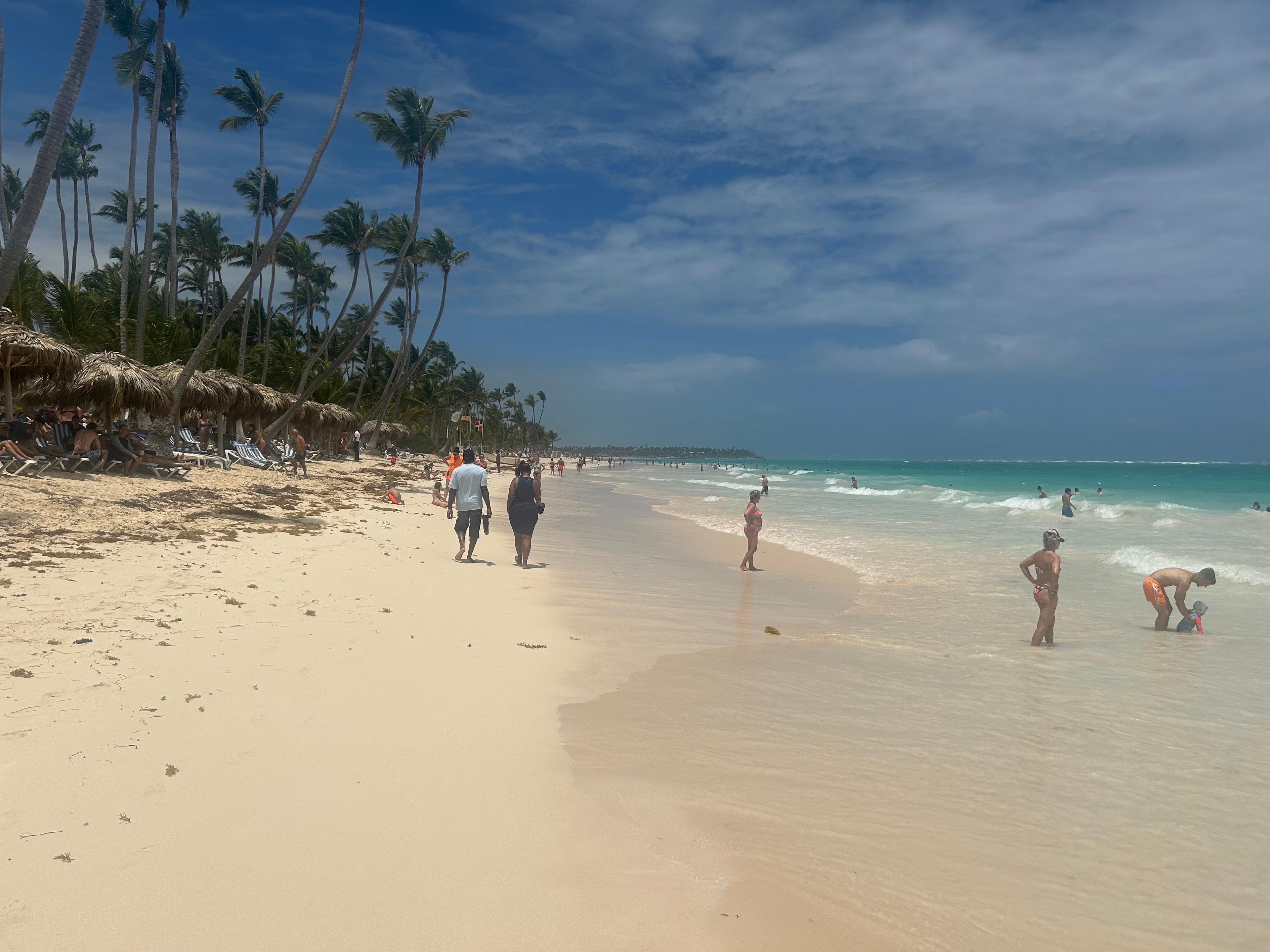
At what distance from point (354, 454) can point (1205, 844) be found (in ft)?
134

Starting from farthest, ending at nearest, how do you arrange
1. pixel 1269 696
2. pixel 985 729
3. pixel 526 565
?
pixel 526 565 < pixel 1269 696 < pixel 985 729

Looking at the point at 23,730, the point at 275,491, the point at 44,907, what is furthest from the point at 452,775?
the point at 275,491

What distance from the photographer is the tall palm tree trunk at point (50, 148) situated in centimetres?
1033

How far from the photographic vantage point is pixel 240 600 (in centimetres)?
682

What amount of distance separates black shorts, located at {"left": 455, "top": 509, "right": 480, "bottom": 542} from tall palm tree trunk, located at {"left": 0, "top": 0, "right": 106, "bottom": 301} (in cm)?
669

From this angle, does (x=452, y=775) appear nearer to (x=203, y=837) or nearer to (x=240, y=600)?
(x=203, y=837)

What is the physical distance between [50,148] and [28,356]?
429cm

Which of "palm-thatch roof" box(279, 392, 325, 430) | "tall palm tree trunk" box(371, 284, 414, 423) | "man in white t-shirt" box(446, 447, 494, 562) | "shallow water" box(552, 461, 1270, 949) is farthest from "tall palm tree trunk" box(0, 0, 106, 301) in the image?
"tall palm tree trunk" box(371, 284, 414, 423)

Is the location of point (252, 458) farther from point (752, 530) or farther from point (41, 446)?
point (752, 530)

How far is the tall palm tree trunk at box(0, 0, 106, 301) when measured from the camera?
407 inches

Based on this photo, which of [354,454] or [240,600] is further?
[354,454]

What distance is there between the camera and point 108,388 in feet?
50.2

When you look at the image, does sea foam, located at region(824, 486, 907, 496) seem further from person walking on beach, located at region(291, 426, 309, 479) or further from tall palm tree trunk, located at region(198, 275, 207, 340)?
tall palm tree trunk, located at region(198, 275, 207, 340)

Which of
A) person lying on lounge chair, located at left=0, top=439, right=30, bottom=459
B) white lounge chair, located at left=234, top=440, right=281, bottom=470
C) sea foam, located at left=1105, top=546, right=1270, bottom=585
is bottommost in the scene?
sea foam, located at left=1105, top=546, right=1270, bottom=585
